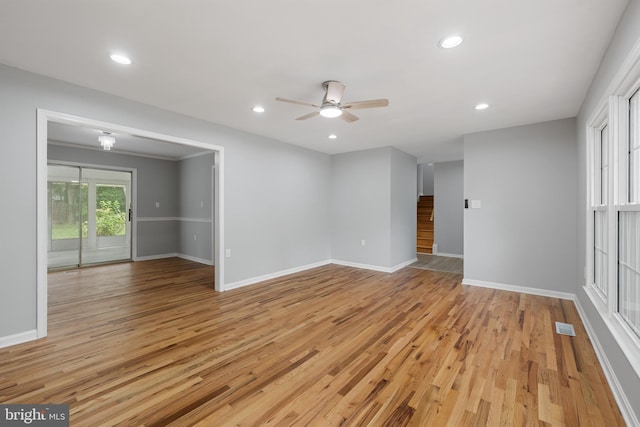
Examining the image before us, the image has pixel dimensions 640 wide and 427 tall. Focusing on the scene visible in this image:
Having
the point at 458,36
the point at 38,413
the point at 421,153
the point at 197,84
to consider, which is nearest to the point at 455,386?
the point at 458,36

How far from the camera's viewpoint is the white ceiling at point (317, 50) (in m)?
1.85

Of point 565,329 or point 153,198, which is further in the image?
point 153,198

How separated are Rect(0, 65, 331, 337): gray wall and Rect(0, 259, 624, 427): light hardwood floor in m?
0.73

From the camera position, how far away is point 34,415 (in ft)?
5.66

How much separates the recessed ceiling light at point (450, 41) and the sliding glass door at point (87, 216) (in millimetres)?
7171

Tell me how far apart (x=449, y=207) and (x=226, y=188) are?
5775 millimetres

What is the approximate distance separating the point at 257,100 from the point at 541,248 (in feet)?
14.5

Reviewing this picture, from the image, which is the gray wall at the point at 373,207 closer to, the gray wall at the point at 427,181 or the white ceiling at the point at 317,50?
the white ceiling at the point at 317,50

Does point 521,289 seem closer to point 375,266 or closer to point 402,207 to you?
point 375,266

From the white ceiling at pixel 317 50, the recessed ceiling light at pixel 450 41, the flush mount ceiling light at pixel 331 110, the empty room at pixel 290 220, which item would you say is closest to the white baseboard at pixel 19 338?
the empty room at pixel 290 220

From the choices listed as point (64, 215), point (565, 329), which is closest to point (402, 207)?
point (565, 329)

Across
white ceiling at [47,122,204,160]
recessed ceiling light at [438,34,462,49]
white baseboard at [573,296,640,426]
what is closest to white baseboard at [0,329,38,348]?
white ceiling at [47,122,204,160]

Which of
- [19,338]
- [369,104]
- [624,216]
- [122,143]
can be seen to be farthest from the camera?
[122,143]

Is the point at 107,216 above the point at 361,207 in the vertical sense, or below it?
below
